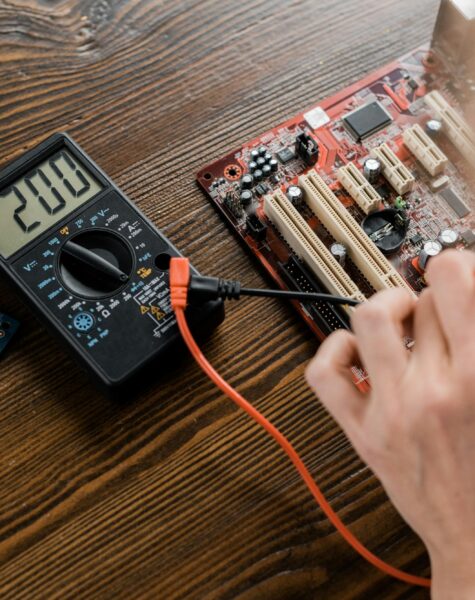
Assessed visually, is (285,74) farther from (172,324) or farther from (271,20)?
(172,324)

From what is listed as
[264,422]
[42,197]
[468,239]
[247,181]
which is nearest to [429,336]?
[264,422]

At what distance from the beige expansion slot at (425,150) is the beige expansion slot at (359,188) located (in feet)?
0.37

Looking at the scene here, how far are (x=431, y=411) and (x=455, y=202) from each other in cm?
54

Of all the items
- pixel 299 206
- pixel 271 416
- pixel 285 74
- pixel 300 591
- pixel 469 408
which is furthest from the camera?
pixel 285 74

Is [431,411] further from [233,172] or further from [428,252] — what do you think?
[233,172]

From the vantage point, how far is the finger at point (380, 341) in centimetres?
86

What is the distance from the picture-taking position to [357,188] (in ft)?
4.04

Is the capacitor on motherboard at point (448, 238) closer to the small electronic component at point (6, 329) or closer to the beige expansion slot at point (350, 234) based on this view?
the beige expansion slot at point (350, 234)

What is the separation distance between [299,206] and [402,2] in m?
0.53

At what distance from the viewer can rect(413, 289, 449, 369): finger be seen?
856 mm

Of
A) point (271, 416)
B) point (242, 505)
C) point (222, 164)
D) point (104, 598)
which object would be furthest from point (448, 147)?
point (104, 598)

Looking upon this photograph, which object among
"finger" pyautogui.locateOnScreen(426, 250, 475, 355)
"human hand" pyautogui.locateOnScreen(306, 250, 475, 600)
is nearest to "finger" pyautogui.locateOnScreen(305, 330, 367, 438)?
"human hand" pyautogui.locateOnScreen(306, 250, 475, 600)

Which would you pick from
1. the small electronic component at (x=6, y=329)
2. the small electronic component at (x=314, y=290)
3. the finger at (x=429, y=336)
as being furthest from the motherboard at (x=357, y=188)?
the small electronic component at (x=6, y=329)

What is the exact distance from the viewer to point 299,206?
1.26 metres
